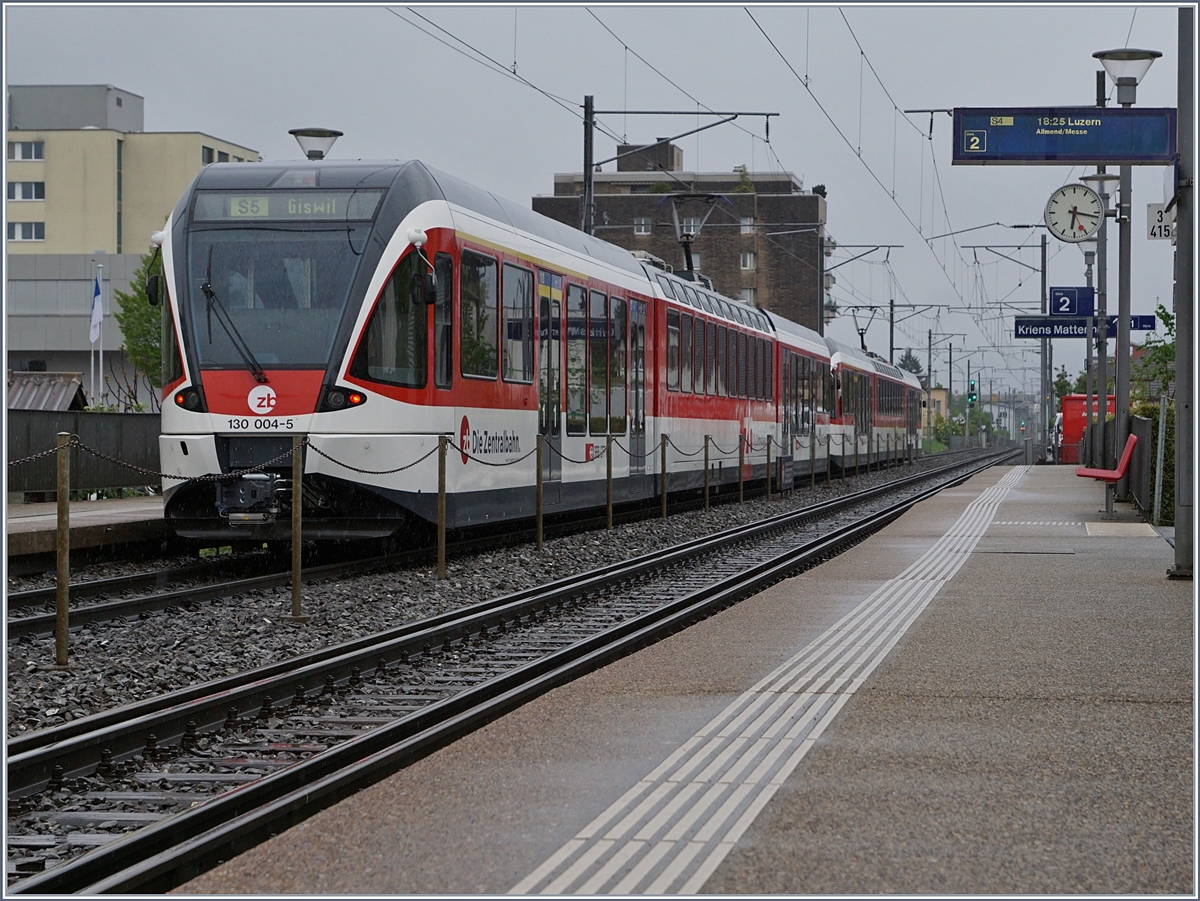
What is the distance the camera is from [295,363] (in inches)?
551

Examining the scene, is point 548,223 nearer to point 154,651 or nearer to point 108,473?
point 108,473

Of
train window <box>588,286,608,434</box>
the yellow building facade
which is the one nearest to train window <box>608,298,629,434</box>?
train window <box>588,286,608,434</box>

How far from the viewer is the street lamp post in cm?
1961

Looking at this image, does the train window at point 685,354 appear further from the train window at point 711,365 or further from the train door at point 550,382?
the train door at point 550,382

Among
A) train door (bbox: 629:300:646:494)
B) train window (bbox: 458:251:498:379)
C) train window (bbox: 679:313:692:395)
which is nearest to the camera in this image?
train window (bbox: 458:251:498:379)

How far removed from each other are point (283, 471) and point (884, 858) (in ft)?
31.9

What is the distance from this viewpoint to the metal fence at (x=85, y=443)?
62.3 ft

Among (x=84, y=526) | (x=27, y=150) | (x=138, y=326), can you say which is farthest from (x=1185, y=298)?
(x=27, y=150)

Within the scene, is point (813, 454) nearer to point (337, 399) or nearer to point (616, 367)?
point (616, 367)

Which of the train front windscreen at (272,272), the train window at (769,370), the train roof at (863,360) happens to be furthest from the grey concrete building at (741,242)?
the train front windscreen at (272,272)

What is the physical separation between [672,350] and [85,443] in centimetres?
810

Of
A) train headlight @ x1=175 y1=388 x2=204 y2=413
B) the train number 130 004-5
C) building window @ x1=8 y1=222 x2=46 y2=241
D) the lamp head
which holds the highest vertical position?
building window @ x1=8 y1=222 x2=46 y2=241

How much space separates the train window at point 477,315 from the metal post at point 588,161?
33.9ft

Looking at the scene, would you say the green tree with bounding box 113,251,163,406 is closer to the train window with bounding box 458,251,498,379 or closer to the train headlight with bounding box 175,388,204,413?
the train window with bounding box 458,251,498,379
